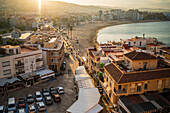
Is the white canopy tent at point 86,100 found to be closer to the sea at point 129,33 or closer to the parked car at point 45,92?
the parked car at point 45,92

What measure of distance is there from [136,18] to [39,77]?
6318 inches

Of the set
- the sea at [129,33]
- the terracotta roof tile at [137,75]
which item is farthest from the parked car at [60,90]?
the sea at [129,33]

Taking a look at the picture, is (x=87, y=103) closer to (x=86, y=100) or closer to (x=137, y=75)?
(x=86, y=100)

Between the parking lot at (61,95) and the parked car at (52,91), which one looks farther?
the parked car at (52,91)

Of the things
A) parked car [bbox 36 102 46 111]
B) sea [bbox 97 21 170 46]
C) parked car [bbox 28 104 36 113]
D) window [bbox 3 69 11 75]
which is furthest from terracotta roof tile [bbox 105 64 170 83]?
sea [bbox 97 21 170 46]

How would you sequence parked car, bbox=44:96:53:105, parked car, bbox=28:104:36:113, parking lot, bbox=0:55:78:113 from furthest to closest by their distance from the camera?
parked car, bbox=44:96:53:105
parking lot, bbox=0:55:78:113
parked car, bbox=28:104:36:113

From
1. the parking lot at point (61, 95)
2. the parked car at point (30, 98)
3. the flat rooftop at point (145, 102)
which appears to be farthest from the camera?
the parked car at point (30, 98)

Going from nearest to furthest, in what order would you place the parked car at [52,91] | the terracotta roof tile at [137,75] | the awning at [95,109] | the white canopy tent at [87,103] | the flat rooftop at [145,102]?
the flat rooftop at [145,102] → the white canopy tent at [87,103] → the awning at [95,109] → the terracotta roof tile at [137,75] → the parked car at [52,91]

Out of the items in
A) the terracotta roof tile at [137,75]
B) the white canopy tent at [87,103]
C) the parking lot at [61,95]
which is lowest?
the parking lot at [61,95]

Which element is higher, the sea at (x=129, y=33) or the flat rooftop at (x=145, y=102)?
the sea at (x=129, y=33)

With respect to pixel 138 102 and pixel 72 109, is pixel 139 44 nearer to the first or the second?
pixel 138 102

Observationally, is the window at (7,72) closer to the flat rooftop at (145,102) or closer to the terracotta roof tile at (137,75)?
the terracotta roof tile at (137,75)

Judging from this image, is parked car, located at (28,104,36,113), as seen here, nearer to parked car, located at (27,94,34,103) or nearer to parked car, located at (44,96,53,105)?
parked car, located at (27,94,34,103)

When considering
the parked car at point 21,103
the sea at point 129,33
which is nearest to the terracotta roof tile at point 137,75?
the parked car at point 21,103
